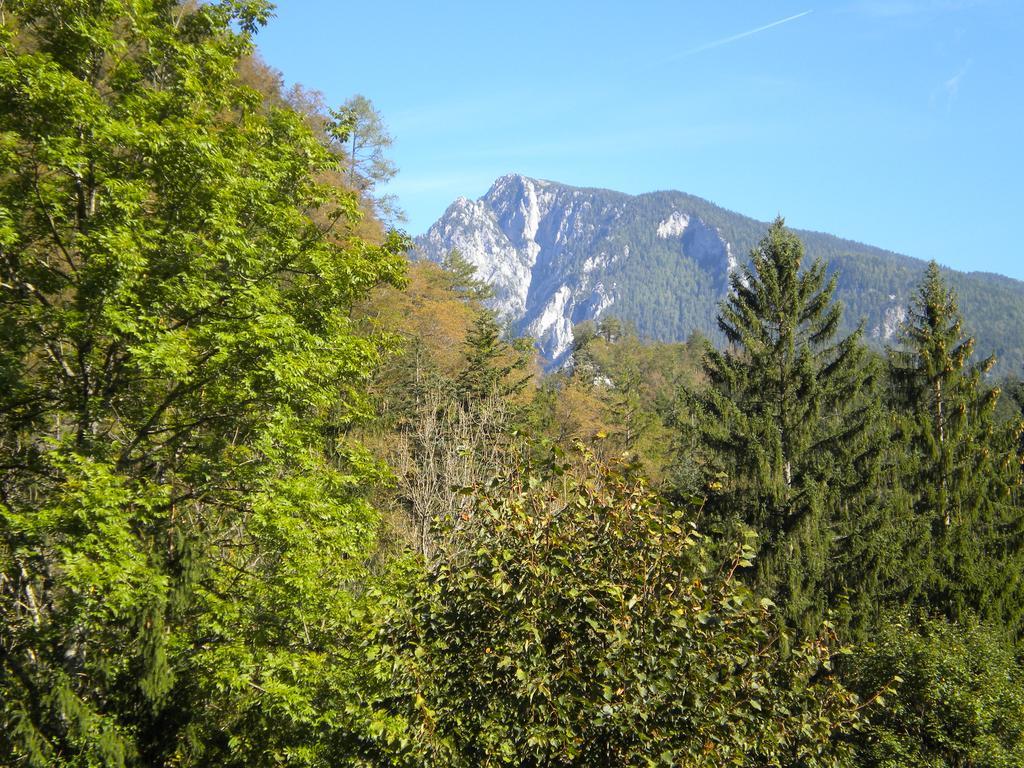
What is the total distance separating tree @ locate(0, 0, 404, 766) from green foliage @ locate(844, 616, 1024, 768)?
409 inches

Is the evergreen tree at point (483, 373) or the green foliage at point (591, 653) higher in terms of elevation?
the evergreen tree at point (483, 373)

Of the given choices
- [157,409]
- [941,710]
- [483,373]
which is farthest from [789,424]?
[157,409]

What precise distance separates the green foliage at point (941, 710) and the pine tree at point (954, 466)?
8671 mm

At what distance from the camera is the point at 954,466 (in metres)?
23.8

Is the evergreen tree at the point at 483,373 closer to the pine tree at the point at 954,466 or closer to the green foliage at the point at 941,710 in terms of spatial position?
the pine tree at the point at 954,466

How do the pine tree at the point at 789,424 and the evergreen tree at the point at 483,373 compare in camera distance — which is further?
the evergreen tree at the point at 483,373

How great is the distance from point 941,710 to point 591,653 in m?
11.8

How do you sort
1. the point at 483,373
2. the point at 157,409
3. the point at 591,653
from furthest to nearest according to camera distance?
the point at 483,373, the point at 157,409, the point at 591,653

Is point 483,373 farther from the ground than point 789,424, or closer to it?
farther from the ground

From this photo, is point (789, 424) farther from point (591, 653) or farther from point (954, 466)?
point (591, 653)

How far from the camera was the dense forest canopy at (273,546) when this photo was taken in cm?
495

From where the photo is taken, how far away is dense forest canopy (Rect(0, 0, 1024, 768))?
4.95 meters

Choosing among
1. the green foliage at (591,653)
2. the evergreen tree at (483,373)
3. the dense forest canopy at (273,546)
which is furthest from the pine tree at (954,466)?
the green foliage at (591,653)

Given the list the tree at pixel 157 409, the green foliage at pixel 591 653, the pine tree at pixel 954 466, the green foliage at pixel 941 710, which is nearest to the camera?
the green foliage at pixel 591 653
